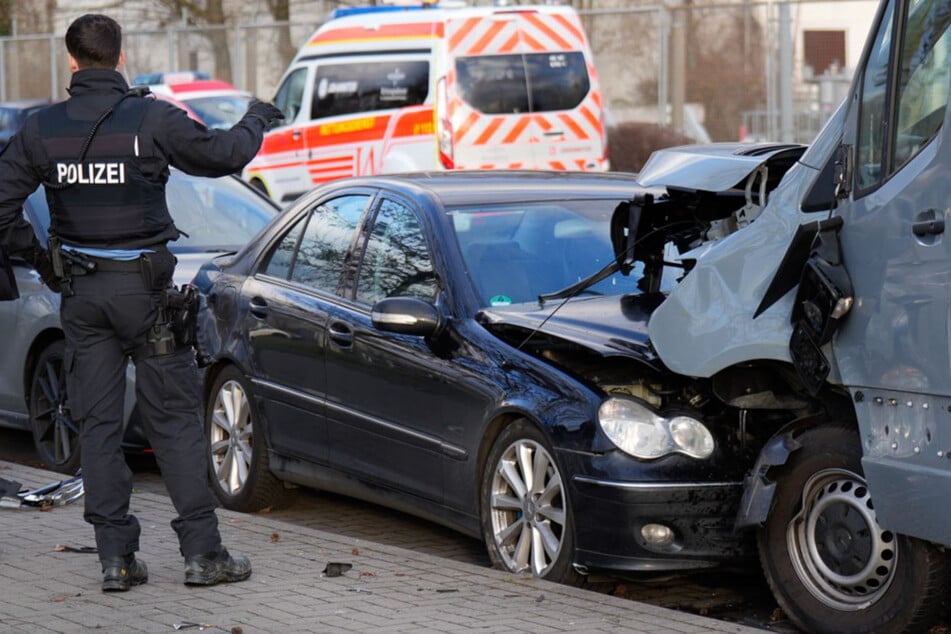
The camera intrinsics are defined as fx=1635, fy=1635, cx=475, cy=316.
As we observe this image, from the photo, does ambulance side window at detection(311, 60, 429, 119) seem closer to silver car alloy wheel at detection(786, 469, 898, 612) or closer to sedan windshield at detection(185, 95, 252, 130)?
sedan windshield at detection(185, 95, 252, 130)

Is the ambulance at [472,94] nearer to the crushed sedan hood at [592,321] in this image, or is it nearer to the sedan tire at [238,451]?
the sedan tire at [238,451]

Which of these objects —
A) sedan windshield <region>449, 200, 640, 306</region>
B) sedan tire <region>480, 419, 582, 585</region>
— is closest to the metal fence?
sedan windshield <region>449, 200, 640, 306</region>

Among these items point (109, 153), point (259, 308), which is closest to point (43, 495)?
point (259, 308)

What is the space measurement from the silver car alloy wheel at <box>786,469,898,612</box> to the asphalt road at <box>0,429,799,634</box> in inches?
14.2

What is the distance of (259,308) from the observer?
7477 mm

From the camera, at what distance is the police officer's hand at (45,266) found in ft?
17.9

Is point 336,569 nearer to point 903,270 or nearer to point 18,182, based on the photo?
point 18,182

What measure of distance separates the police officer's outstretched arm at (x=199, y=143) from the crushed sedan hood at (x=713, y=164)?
1.59m

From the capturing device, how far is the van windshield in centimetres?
1905

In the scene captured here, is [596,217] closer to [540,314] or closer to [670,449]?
[540,314]

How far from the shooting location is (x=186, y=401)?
556 cm

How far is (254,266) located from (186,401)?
227cm

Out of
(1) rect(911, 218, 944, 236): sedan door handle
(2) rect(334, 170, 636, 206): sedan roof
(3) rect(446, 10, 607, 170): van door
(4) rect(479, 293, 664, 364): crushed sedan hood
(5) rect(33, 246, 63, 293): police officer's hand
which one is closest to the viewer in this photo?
(1) rect(911, 218, 944, 236): sedan door handle

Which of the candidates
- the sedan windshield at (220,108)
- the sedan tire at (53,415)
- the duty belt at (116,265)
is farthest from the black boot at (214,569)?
the sedan windshield at (220,108)
